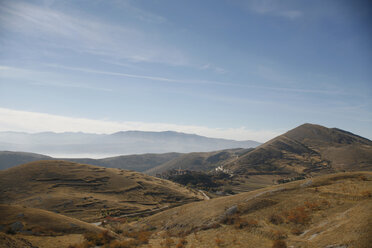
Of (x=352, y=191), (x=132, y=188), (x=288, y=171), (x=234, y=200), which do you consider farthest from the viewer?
(x=288, y=171)

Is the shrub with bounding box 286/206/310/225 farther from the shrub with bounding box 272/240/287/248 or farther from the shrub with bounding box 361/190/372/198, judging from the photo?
the shrub with bounding box 361/190/372/198

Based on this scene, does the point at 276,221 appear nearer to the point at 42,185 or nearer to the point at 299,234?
the point at 299,234

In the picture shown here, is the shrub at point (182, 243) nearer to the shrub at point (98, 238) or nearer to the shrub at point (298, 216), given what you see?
the shrub at point (98, 238)

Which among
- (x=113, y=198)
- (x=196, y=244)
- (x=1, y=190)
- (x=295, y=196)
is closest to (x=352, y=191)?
(x=295, y=196)

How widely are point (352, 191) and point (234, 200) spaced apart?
14233 millimetres

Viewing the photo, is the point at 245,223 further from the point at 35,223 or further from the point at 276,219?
the point at 35,223

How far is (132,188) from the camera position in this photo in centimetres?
7600

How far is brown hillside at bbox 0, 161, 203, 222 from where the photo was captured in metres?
54.7

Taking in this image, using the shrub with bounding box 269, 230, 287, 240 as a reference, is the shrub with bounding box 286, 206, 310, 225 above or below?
above

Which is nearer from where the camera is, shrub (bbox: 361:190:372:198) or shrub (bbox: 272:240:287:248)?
shrub (bbox: 272:240:287:248)

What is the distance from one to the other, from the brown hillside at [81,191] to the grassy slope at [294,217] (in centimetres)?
2950

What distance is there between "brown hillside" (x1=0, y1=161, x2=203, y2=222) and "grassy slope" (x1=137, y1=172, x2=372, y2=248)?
29495 mm

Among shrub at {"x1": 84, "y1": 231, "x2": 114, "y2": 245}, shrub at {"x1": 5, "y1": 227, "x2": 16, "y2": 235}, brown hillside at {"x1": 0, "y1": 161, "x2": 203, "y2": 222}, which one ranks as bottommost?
brown hillside at {"x1": 0, "y1": 161, "x2": 203, "y2": 222}

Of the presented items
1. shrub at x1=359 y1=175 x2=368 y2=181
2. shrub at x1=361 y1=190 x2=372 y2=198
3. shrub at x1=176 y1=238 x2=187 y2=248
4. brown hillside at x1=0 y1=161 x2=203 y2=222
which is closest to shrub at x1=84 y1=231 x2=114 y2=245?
shrub at x1=176 y1=238 x2=187 y2=248
